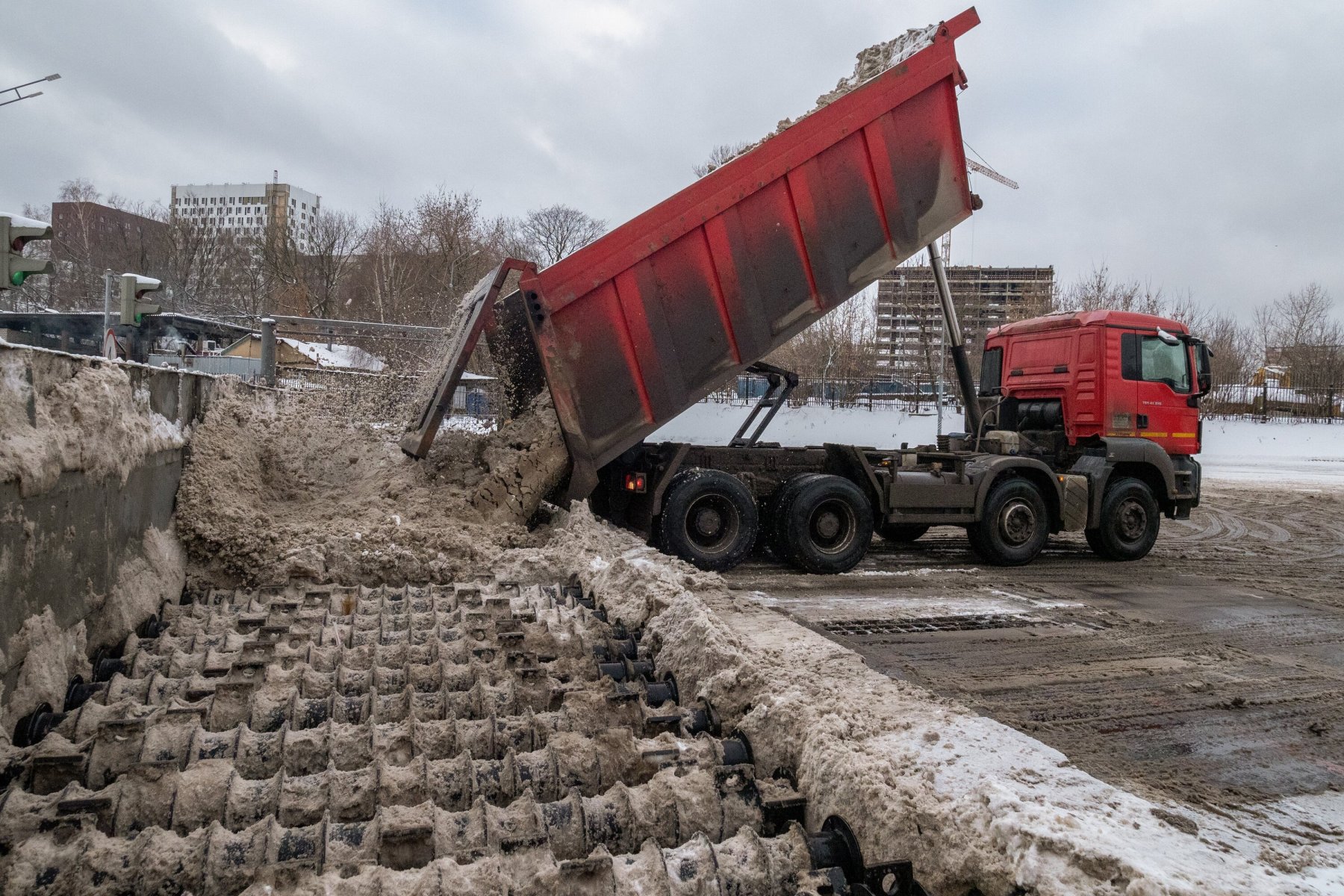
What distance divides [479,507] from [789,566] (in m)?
3.71

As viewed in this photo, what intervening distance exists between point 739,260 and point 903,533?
523 cm

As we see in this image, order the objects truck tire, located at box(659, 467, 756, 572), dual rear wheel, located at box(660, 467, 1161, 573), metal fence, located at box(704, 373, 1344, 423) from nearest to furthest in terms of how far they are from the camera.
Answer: truck tire, located at box(659, 467, 756, 572) → dual rear wheel, located at box(660, 467, 1161, 573) → metal fence, located at box(704, 373, 1344, 423)

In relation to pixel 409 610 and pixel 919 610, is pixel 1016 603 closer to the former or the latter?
pixel 919 610

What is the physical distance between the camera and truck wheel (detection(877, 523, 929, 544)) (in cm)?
1053

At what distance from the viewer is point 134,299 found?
A: 761 centimetres

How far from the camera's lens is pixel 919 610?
7121 mm

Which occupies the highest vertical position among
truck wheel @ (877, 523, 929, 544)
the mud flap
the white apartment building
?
the white apartment building

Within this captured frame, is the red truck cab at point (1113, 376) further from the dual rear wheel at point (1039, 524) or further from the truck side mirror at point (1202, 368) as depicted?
the dual rear wheel at point (1039, 524)

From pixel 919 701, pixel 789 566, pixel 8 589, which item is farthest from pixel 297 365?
pixel 919 701

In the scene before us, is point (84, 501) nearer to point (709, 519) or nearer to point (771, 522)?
point (709, 519)

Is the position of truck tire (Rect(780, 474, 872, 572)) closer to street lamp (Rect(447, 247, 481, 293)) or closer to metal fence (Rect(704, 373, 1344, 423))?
metal fence (Rect(704, 373, 1344, 423))

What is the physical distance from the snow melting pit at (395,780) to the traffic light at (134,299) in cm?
464

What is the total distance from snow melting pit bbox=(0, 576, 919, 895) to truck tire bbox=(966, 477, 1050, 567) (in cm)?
655

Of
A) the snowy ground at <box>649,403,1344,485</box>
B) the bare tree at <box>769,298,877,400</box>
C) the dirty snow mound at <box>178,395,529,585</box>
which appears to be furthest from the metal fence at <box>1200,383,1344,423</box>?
the dirty snow mound at <box>178,395,529,585</box>
